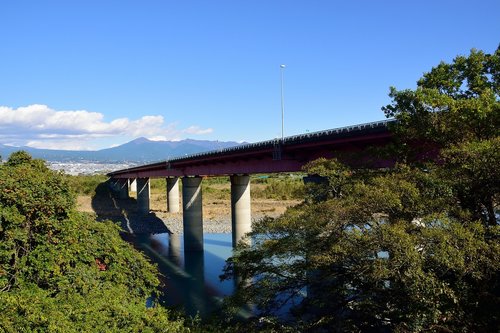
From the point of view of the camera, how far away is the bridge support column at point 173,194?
6018cm

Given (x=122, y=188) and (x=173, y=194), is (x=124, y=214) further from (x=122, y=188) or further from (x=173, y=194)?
(x=122, y=188)

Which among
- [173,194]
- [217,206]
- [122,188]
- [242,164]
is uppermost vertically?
[242,164]

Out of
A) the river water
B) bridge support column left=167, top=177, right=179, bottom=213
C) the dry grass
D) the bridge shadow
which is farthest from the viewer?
bridge support column left=167, top=177, right=179, bottom=213

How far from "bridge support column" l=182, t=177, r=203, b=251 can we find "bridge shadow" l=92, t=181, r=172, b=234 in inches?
310

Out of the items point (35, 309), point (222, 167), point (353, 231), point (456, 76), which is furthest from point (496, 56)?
point (222, 167)

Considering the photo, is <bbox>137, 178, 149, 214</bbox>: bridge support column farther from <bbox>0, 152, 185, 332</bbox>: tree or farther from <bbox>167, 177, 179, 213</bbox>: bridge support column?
<bbox>0, 152, 185, 332</bbox>: tree

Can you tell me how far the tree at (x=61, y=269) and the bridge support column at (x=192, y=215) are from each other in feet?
79.4

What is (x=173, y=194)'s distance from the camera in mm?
61469

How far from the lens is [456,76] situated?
14.7m

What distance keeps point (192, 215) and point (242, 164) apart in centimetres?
965

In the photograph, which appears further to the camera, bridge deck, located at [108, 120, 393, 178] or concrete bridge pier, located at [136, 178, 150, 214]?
concrete bridge pier, located at [136, 178, 150, 214]

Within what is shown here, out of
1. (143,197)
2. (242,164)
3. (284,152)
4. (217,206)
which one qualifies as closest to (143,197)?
(143,197)

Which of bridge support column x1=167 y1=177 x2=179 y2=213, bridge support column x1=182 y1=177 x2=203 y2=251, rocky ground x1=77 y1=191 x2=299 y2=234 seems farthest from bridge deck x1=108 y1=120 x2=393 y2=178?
bridge support column x1=167 y1=177 x2=179 y2=213

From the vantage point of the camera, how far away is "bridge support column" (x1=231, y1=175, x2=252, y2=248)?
122 feet
